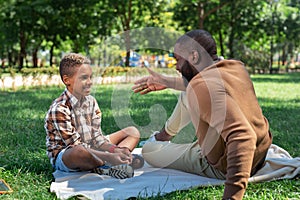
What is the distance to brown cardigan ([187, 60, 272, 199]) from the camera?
233 cm

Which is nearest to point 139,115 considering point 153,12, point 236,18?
point 153,12

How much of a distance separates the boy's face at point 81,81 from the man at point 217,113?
0.35m

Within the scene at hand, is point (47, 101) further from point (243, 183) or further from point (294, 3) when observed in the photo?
point (294, 3)

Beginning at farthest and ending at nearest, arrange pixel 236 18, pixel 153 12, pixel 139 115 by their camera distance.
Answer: pixel 236 18
pixel 153 12
pixel 139 115

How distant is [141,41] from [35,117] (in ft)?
10.8

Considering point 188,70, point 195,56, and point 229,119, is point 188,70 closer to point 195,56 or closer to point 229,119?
point 195,56

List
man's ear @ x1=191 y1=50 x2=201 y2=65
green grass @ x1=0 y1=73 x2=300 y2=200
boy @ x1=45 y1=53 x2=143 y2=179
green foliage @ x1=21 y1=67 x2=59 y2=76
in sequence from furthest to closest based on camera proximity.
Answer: green foliage @ x1=21 y1=67 x2=59 y2=76
boy @ x1=45 y1=53 x2=143 y2=179
green grass @ x1=0 y1=73 x2=300 y2=200
man's ear @ x1=191 y1=50 x2=201 y2=65

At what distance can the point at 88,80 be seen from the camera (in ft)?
10.8

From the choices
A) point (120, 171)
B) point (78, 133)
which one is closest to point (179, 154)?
point (120, 171)

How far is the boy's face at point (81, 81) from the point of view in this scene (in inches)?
130

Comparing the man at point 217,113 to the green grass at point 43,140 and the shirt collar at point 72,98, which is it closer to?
the green grass at point 43,140

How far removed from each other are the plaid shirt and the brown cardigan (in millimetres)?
969

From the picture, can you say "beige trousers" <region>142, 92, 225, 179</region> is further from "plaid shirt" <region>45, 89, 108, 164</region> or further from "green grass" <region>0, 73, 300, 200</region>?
"plaid shirt" <region>45, 89, 108, 164</region>

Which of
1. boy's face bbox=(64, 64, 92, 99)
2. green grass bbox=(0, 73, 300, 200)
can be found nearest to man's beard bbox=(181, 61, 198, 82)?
green grass bbox=(0, 73, 300, 200)
